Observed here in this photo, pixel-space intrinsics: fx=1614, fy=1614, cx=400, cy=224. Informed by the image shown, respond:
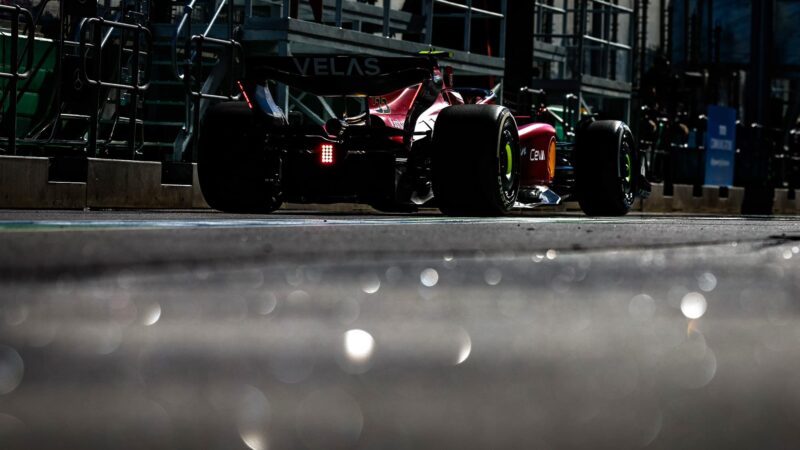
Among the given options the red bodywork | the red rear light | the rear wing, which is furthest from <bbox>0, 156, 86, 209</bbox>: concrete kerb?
the red bodywork

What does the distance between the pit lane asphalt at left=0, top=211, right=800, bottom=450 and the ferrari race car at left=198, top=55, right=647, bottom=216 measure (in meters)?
5.58

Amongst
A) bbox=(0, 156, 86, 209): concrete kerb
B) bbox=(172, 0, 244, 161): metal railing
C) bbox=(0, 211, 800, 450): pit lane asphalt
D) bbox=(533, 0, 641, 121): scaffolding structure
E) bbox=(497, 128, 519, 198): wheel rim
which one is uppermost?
bbox=(533, 0, 641, 121): scaffolding structure

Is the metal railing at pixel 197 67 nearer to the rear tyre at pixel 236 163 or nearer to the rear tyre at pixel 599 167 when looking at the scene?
the rear tyre at pixel 236 163

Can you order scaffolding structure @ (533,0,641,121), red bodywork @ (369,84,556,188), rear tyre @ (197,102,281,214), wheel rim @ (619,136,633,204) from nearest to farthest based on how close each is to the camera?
red bodywork @ (369,84,556,188), rear tyre @ (197,102,281,214), wheel rim @ (619,136,633,204), scaffolding structure @ (533,0,641,121)

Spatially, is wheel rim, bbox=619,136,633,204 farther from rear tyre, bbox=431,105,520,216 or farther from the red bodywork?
rear tyre, bbox=431,105,520,216

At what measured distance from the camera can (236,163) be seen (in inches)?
457

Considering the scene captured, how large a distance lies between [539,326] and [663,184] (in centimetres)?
1928

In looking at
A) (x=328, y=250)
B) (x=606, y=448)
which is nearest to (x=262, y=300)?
(x=606, y=448)

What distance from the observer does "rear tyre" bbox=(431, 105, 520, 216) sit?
1068cm

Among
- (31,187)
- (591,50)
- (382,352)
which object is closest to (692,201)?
(591,50)

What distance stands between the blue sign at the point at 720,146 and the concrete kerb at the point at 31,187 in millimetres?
15024

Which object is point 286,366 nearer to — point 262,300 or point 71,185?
point 262,300

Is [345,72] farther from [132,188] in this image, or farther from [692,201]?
[692,201]

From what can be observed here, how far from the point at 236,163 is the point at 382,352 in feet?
30.4
